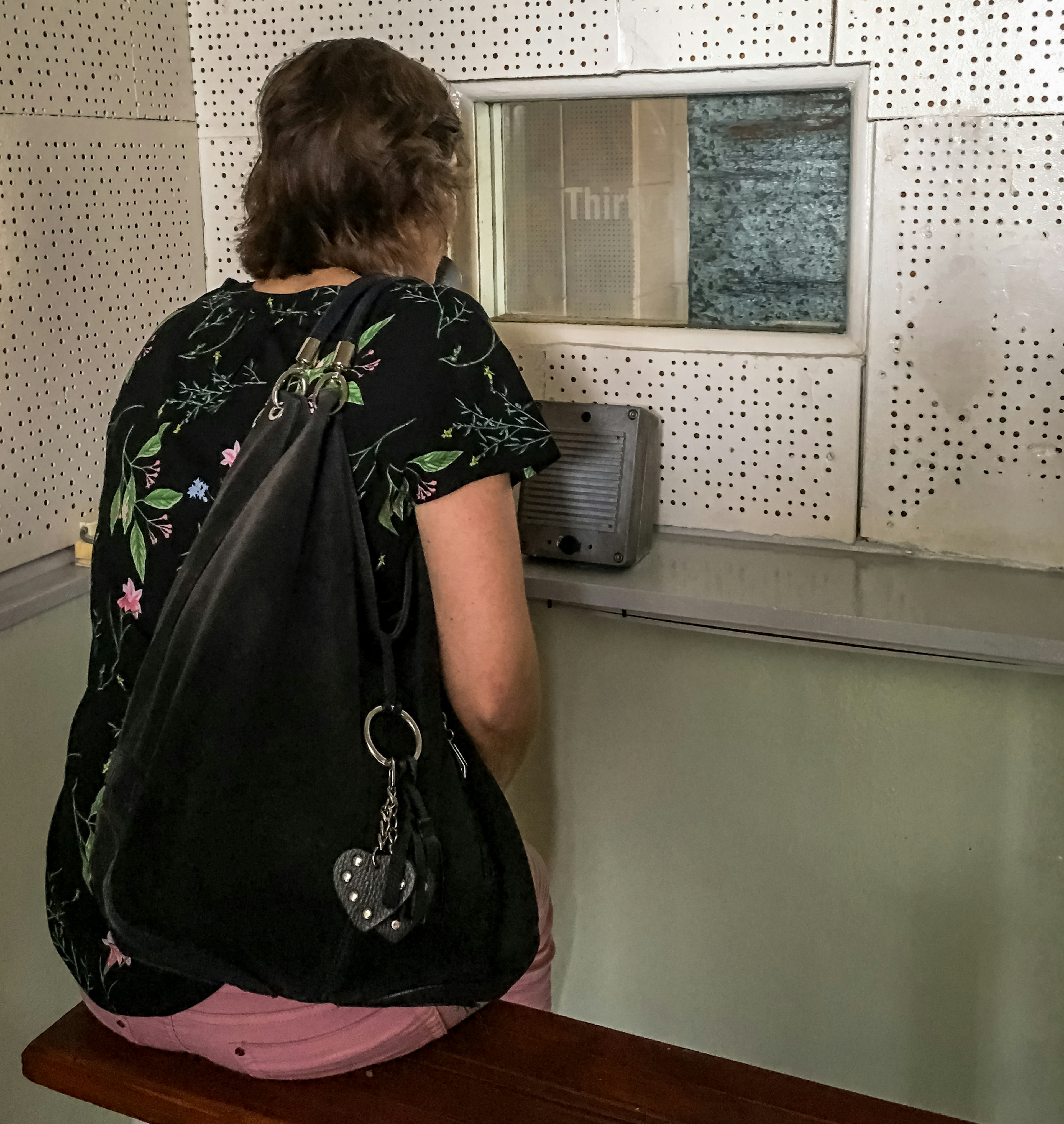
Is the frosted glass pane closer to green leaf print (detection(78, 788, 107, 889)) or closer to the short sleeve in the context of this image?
the short sleeve

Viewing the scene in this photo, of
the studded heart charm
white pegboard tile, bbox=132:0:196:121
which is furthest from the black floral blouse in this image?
white pegboard tile, bbox=132:0:196:121

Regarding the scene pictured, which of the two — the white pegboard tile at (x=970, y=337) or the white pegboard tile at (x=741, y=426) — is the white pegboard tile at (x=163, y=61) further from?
the white pegboard tile at (x=970, y=337)

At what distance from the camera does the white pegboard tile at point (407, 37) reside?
171 centimetres

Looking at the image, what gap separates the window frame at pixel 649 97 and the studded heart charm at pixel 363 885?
1.03m

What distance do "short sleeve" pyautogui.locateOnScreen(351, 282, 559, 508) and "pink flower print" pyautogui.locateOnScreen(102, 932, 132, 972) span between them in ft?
1.64

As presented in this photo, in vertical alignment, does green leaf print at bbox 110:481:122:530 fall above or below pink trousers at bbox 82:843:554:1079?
above

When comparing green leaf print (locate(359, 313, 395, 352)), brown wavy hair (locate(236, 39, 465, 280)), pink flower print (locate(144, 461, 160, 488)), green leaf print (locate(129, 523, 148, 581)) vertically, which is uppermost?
brown wavy hair (locate(236, 39, 465, 280))

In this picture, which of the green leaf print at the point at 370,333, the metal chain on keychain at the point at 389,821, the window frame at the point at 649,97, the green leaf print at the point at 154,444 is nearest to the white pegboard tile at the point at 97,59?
the window frame at the point at 649,97

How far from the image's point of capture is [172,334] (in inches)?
43.7

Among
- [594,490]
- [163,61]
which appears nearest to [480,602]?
[594,490]

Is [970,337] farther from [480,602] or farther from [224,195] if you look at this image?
[224,195]

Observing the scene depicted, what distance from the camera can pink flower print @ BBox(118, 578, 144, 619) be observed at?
109 cm

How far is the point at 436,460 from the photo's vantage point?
999mm

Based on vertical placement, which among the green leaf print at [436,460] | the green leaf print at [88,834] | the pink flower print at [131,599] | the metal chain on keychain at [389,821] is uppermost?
the green leaf print at [436,460]
